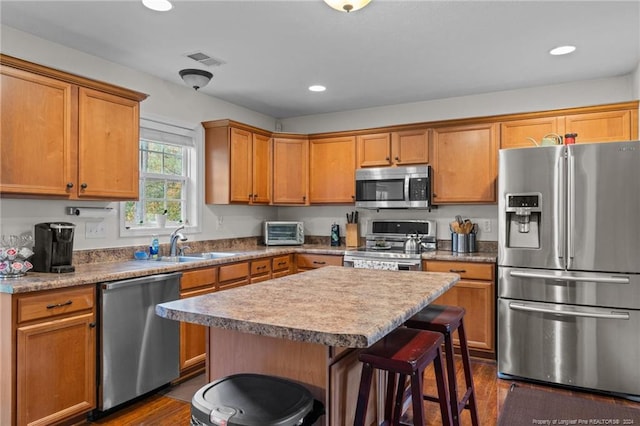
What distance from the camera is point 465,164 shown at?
3.97 metres

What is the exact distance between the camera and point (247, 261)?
12.3 ft

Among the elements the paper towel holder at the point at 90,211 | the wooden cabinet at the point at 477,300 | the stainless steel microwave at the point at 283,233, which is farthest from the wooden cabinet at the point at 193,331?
the wooden cabinet at the point at 477,300

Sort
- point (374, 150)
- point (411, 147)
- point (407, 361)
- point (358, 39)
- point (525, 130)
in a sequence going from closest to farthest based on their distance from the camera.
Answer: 1. point (407, 361)
2. point (358, 39)
3. point (525, 130)
4. point (411, 147)
5. point (374, 150)

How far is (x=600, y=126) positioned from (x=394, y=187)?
181cm

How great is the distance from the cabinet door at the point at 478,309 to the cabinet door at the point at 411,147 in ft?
4.26

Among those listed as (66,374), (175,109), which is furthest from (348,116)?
(66,374)

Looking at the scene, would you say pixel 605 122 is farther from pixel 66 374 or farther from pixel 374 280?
pixel 66 374

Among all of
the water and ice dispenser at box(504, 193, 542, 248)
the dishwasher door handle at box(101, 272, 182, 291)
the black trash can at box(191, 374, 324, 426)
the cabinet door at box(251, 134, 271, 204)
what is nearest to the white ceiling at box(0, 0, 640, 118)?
the cabinet door at box(251, 134, 271, 204)

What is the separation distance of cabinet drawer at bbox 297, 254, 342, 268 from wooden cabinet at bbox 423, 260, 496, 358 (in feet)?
3.52

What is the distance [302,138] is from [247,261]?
5.55ft

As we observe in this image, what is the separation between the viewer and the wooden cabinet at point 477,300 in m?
3.51

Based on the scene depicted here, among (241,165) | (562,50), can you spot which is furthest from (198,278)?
(562,50)

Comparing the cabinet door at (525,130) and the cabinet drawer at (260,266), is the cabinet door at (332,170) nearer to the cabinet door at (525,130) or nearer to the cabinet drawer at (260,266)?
the cabinet drawer at (260,266)

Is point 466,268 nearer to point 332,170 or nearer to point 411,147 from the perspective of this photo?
point 411,147
